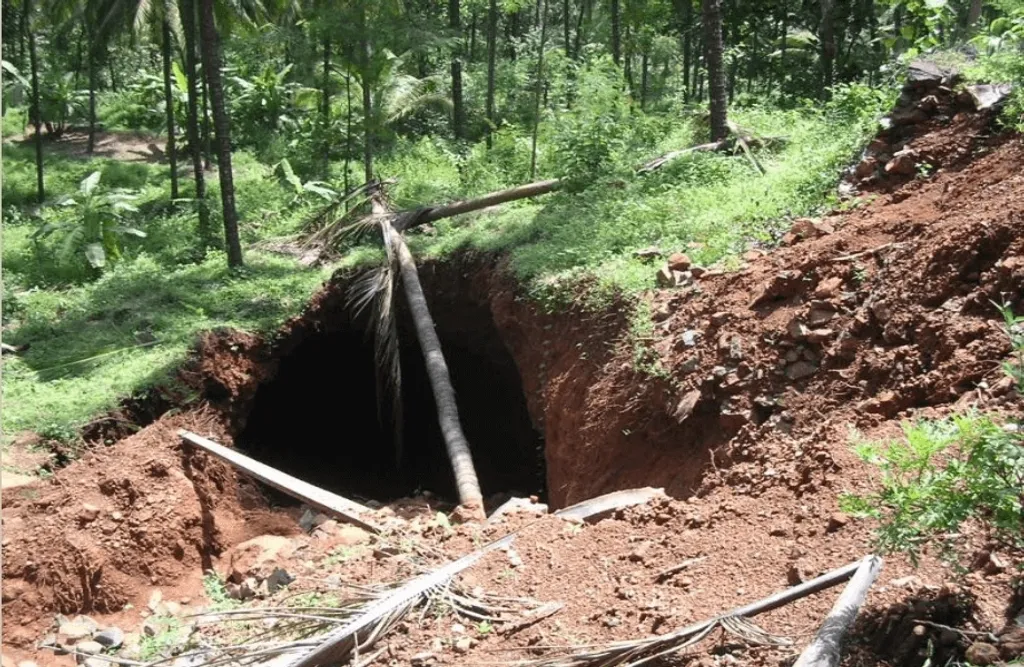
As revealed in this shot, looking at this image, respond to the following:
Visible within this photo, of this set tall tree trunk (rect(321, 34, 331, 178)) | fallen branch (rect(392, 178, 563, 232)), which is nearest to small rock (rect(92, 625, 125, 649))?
fallen branch (rect(392, 178, 563, 232))

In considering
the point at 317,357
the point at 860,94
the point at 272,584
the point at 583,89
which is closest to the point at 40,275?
the point at 317,357

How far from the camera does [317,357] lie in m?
13.0

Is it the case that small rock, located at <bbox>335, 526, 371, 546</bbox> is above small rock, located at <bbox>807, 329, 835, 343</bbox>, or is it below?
below

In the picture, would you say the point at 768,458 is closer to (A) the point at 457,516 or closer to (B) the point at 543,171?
(A) the point at 457,516

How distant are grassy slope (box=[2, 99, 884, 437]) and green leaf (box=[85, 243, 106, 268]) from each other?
0.36 meters

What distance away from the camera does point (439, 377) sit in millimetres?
10008

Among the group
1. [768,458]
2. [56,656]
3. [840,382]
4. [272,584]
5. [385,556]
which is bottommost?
[56,656]

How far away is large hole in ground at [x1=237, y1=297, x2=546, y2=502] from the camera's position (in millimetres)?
12570

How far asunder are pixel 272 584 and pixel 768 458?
388cm

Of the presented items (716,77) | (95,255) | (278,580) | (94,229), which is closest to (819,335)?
(278,580)

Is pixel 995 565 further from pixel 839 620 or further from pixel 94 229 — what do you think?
pixel 94 229

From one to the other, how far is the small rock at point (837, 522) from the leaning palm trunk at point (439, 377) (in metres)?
3.28

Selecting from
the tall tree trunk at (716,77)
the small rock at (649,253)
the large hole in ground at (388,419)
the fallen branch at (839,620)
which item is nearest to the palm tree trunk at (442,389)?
the large hole in ground at (388,419)

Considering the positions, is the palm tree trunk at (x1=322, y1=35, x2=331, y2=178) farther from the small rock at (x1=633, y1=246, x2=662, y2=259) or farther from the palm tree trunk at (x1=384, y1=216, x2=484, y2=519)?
the small rock at (x1=633, y1=246, x2=662, y2=259)
